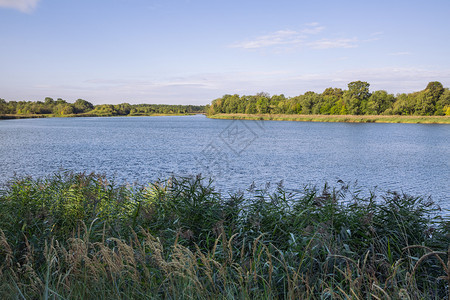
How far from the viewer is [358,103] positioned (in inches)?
4528

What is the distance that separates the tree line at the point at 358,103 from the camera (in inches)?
3907

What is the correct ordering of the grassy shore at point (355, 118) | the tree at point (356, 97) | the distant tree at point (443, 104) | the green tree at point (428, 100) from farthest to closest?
the tree at point (356, 97) → the green tree at point (428, 100) → the distant tree at point (443, 104) → the grassy shore at point (355, 118)

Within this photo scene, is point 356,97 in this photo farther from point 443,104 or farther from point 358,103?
point 443,104

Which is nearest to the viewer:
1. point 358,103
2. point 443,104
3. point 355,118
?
point 443,104

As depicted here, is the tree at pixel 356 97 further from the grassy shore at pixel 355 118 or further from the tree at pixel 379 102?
the grassy shore at pixel 355 118

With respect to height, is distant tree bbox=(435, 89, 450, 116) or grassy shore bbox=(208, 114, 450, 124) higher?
distant tree bbox=(435, 89, 450, 116)

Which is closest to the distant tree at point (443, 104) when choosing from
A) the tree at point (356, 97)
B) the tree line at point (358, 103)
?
the tree line at point (358, 103)

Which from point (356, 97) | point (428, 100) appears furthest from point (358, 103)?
point (428, 100)

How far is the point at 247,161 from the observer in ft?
99.5

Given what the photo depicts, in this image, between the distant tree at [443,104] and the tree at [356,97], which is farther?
the tree at [356,97]

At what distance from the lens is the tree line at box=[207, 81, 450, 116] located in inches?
3907

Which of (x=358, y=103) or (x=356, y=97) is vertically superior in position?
(x=356, y=97)

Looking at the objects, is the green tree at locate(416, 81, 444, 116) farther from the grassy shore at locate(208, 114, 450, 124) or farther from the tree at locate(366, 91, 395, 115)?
the tree at locate(366, 91, 395, 115)

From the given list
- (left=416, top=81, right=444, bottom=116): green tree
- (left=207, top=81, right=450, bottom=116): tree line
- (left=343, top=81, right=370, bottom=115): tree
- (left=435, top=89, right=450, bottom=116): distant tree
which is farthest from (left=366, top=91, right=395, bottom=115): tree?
(left=435, top=89, right=450, bottom=116): distant tree
